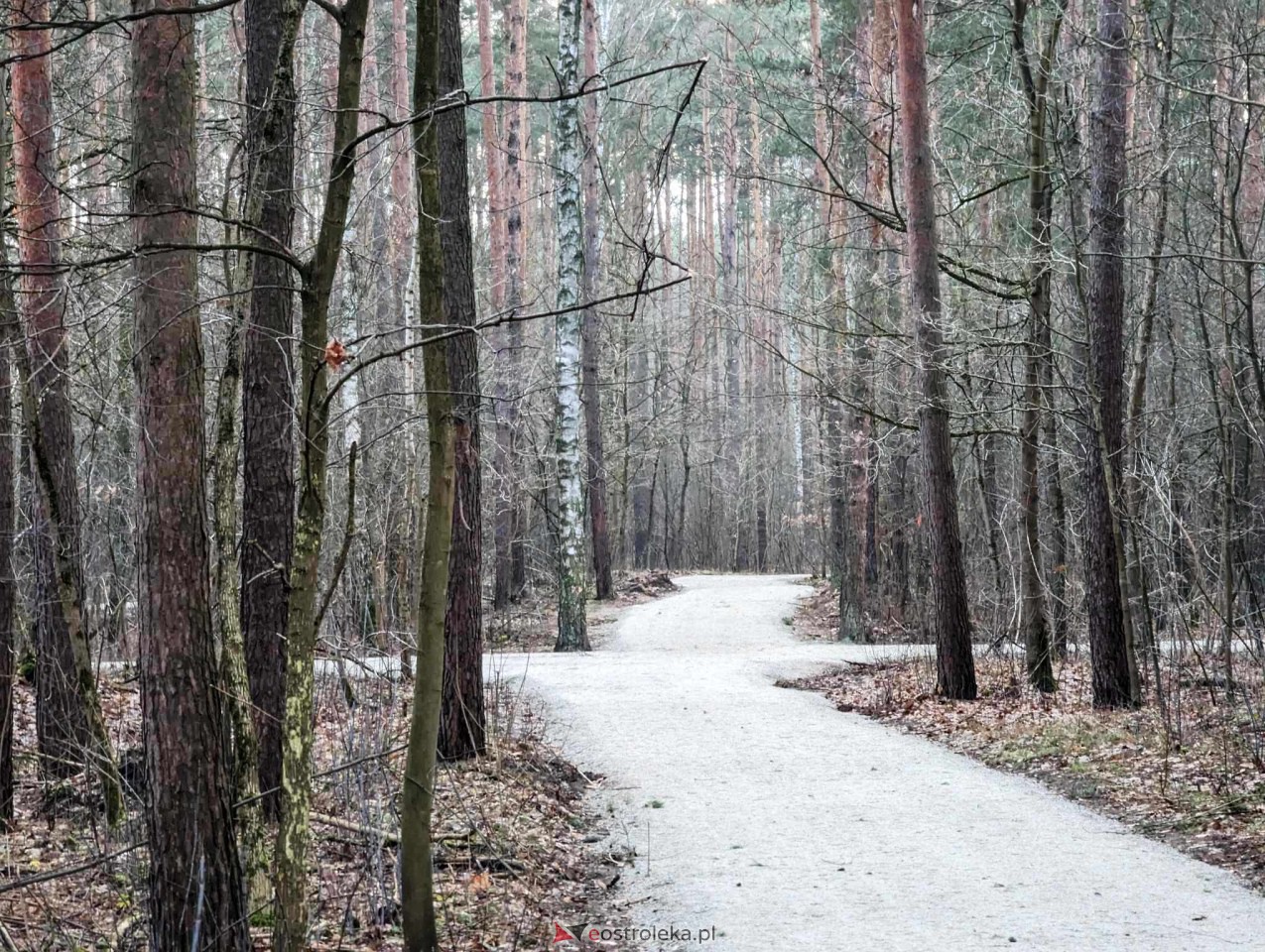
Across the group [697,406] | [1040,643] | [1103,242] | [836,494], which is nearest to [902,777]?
[1040,643]

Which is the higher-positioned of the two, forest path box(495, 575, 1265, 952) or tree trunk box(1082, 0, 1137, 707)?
tree trunk box(1082, 0, 1137, 707)

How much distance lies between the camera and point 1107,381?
34.6ft

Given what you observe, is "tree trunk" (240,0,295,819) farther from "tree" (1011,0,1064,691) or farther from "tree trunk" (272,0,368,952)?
"tree" (1011,0,1064,691)

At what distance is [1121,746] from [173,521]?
736cm

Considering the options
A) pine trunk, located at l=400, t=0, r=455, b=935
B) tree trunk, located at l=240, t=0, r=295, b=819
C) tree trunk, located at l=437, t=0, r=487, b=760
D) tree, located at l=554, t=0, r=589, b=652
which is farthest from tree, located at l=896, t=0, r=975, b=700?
pine trunk, located at l=400, t=0, r=455, b=935

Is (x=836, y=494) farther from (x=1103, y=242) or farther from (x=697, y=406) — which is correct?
(x=697, y=406)

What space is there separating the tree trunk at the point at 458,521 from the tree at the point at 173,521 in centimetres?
386

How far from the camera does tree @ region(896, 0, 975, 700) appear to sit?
37.8 feet

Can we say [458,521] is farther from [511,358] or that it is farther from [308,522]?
[511,358]

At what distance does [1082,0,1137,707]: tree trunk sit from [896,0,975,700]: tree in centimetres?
131

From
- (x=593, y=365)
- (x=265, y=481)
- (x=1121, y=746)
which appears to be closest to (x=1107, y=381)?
(x=1121, y=746)

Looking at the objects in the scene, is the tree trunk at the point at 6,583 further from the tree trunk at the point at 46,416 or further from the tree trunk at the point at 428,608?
the tree trunk at the point at 428,608

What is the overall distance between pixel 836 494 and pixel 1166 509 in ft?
41.9

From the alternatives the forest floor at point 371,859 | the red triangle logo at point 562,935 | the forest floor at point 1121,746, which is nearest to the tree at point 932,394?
the forest floor at point 1121,746
